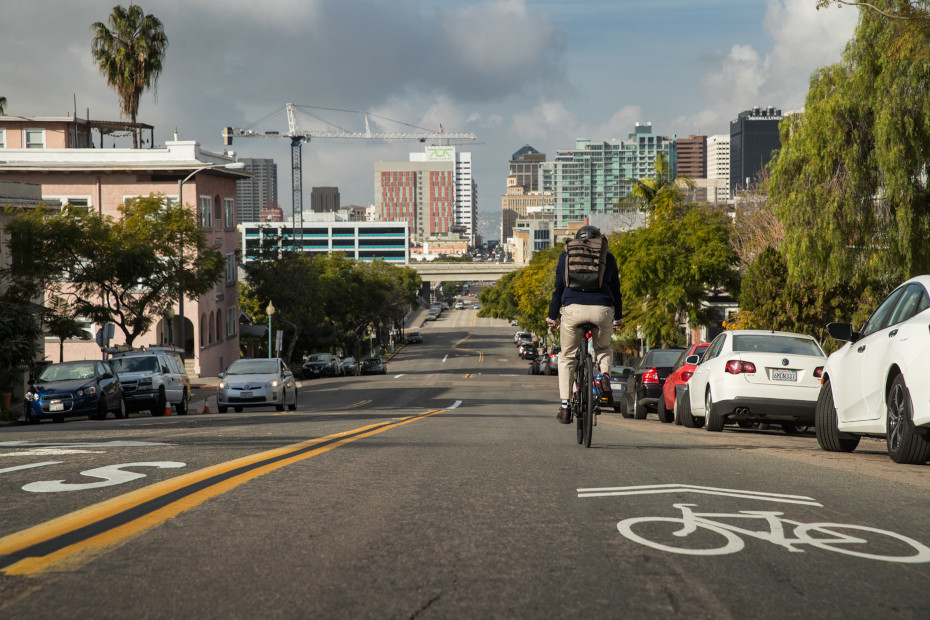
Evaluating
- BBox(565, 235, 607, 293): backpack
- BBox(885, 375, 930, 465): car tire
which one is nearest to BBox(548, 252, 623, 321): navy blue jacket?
BBox(565, 235, 607, 293): backpack

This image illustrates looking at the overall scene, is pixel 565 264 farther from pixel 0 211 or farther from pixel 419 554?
pixel 0 211

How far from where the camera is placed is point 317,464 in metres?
8.52

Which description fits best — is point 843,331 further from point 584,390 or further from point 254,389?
point 254,389

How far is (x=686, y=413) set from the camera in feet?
58.0

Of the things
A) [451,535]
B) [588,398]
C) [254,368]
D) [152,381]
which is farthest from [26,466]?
[254,368]

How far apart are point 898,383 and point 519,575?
5777 mm

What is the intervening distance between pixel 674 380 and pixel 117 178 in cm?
4590

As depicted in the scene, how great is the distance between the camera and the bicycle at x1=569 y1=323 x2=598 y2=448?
10609mm

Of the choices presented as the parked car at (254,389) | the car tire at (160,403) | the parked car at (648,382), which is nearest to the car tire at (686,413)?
the parked car at (648,382)

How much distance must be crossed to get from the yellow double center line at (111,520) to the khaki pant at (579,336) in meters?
3.51

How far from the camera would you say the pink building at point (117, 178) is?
55531 mm

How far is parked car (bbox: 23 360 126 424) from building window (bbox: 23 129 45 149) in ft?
130

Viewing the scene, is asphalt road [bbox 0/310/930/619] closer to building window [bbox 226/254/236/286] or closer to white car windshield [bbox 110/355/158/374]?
white car windshield [bbox 110/355/158/374]

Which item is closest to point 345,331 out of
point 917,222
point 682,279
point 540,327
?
point 540,327
